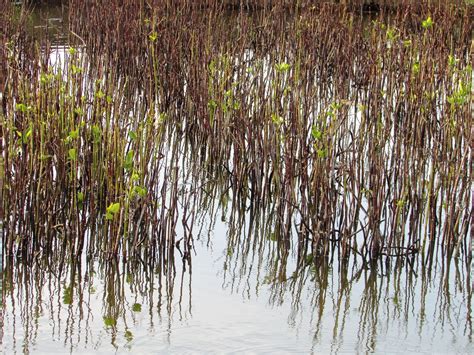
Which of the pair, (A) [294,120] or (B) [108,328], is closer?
(B) [108,328]

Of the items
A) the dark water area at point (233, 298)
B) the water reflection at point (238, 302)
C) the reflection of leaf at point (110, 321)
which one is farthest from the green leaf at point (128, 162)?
the reflection of leaf at point (110, 321)

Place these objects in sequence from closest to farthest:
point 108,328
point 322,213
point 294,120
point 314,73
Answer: point 108,328
point 322,213
point 294,120
point 314,73

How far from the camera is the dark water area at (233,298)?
2.75 meters

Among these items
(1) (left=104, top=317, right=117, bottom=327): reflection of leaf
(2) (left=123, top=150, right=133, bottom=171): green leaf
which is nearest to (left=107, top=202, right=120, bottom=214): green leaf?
(2) (left=123, top=150, right=133, bottom=171): green leaf

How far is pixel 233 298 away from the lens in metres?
3.11

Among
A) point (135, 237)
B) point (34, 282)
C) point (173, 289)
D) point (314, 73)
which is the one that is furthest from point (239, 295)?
point (314, 73)

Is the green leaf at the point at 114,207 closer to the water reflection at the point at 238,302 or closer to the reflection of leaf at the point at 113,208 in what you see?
the reflection of leaf at the point at 113,208

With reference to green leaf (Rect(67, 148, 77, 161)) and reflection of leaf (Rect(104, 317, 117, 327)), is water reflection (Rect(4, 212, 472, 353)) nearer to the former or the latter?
reflection of leaf (Rect(104, 317, 117, 327))

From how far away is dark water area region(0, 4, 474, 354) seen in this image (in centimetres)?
275

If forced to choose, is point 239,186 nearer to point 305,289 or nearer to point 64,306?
point 305,289

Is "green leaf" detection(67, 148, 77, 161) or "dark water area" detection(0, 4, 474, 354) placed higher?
"green leaf" detection(67, 148, 77, 161)

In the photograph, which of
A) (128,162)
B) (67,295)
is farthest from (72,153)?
(67,295)

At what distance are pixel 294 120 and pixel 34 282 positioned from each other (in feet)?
4.40

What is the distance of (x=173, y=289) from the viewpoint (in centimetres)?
314
